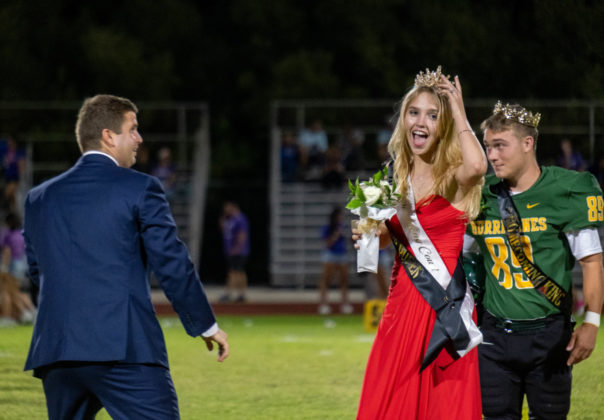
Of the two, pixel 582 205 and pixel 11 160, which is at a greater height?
pixel 582 205

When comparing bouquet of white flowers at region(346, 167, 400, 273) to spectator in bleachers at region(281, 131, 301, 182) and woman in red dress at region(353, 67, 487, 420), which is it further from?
spectator in bleachers at region(281, 131, 301, 182)

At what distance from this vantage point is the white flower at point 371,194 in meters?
4.59

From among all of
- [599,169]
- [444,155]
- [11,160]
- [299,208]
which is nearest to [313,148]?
[299,208]

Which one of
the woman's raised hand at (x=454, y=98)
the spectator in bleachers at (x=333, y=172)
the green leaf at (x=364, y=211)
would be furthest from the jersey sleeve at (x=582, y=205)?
the spectator in bleachers at (x=333, y=172)

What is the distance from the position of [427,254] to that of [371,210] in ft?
1.09

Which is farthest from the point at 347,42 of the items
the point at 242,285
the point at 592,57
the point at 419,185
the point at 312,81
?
the point at 419,185

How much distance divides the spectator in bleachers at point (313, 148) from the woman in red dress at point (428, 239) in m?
16.9

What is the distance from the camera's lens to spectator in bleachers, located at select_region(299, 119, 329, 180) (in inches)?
853

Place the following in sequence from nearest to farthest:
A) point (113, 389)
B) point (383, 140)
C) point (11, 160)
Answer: point (113, 389), point (383, 140), point (11, 160)

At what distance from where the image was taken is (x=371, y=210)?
15.1ft

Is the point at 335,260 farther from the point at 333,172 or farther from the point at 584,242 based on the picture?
the point at 584,242

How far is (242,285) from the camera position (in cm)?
1931

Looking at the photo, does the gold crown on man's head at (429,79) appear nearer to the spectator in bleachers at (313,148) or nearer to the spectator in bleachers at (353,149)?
the spectator in bleachers at (353,149)

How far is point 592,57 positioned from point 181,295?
624 centimetres
